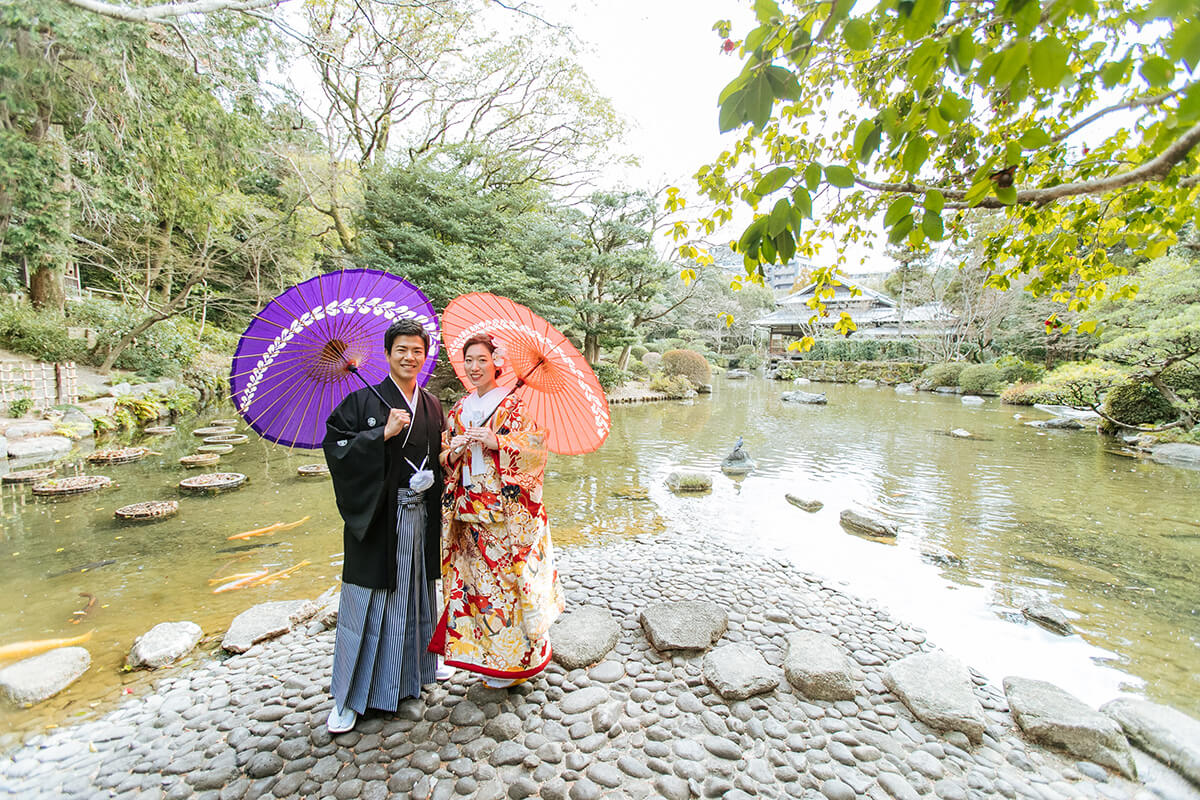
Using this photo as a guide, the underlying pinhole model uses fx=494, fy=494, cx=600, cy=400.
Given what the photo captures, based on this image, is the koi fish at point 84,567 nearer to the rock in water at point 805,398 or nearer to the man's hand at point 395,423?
the man's hand at point 395,423

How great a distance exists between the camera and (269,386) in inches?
93.4

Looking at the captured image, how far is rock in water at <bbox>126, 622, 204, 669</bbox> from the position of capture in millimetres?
3049

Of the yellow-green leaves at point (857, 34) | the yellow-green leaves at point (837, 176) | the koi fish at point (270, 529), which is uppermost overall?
the yellow-green leaves at point (857, 34)

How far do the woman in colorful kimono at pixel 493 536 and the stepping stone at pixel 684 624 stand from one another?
0.83 m

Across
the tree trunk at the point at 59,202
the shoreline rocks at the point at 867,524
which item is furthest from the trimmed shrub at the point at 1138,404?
the tree trunk at the point at 59,202

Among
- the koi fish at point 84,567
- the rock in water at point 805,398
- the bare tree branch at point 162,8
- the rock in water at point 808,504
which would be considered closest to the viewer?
the koi fish at point 84,567

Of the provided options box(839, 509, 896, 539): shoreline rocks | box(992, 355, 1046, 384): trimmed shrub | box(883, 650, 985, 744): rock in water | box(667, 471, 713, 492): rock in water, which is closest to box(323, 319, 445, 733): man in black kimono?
box(883, 650, 985, 744): rock in water

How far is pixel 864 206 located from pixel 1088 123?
4.24ft

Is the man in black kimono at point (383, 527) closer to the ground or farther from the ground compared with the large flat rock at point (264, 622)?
farther from the ground

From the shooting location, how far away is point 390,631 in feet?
7.59

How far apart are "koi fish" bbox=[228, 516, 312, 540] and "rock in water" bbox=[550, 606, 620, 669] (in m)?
3.87

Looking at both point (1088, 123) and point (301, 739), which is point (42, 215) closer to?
point (301, 739)

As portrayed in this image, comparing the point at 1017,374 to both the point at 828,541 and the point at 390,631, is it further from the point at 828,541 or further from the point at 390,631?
the point at 390,631

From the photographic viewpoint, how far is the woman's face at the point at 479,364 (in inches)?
93.0
